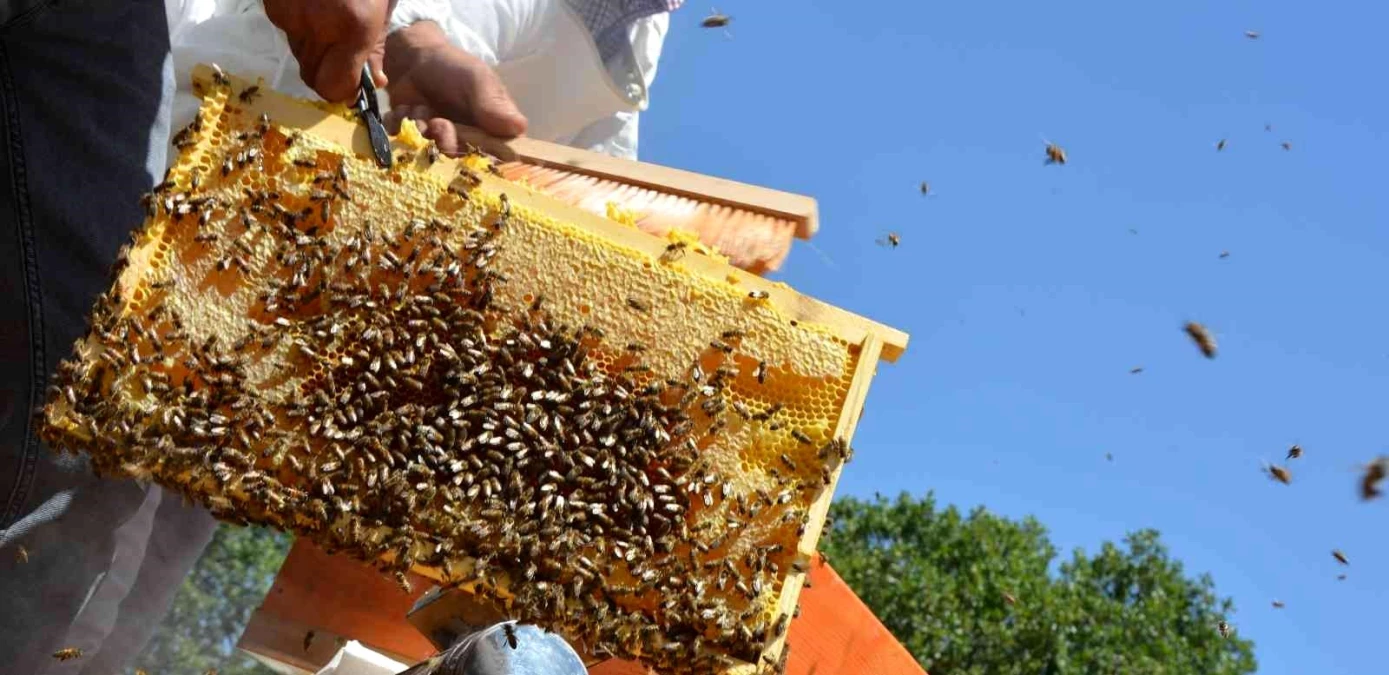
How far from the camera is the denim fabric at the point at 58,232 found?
319 centimetres

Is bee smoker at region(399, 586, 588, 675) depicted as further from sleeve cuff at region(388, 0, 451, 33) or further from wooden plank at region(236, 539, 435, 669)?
sleeve cuff at region(388, 0, 451, 33)

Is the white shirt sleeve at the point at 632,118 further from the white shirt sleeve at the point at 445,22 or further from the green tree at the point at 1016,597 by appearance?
the green tree at the point at 1016,597

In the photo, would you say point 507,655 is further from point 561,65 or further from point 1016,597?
point 1016,597

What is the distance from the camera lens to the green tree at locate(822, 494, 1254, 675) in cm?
2898

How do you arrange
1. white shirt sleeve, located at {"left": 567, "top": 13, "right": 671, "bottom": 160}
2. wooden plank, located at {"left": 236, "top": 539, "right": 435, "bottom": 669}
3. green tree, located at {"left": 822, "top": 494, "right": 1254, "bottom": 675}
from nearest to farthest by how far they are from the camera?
wooden plank, located at {"left": 236, "top": 539, "right": 435, "bottom": 669}
white shirt sleeve, located at {"left": 567, "top": 13, "right": 671, "bottom": 160}
green tree, located at {"left": 822, "top": 494, "right": 1254, "bottom": 675}

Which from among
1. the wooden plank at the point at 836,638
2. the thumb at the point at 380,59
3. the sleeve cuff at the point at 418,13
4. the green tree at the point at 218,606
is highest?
the sleeve cuff at the point at 418,13

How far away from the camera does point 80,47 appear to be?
332 centimetres

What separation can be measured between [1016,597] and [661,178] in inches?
1046

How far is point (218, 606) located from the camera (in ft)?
59.5

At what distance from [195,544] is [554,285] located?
7.32ft

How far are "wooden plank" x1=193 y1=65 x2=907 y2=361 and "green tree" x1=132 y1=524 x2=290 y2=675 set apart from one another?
6.89 meters

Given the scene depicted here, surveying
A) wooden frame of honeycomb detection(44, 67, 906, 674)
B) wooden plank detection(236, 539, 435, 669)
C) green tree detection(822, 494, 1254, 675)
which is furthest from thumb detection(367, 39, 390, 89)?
green tree detection(822, 494, 1254, 675)

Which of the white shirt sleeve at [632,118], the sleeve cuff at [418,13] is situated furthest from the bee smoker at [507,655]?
the white shirt sleeve at [632,118]

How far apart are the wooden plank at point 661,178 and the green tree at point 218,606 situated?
260 inches
